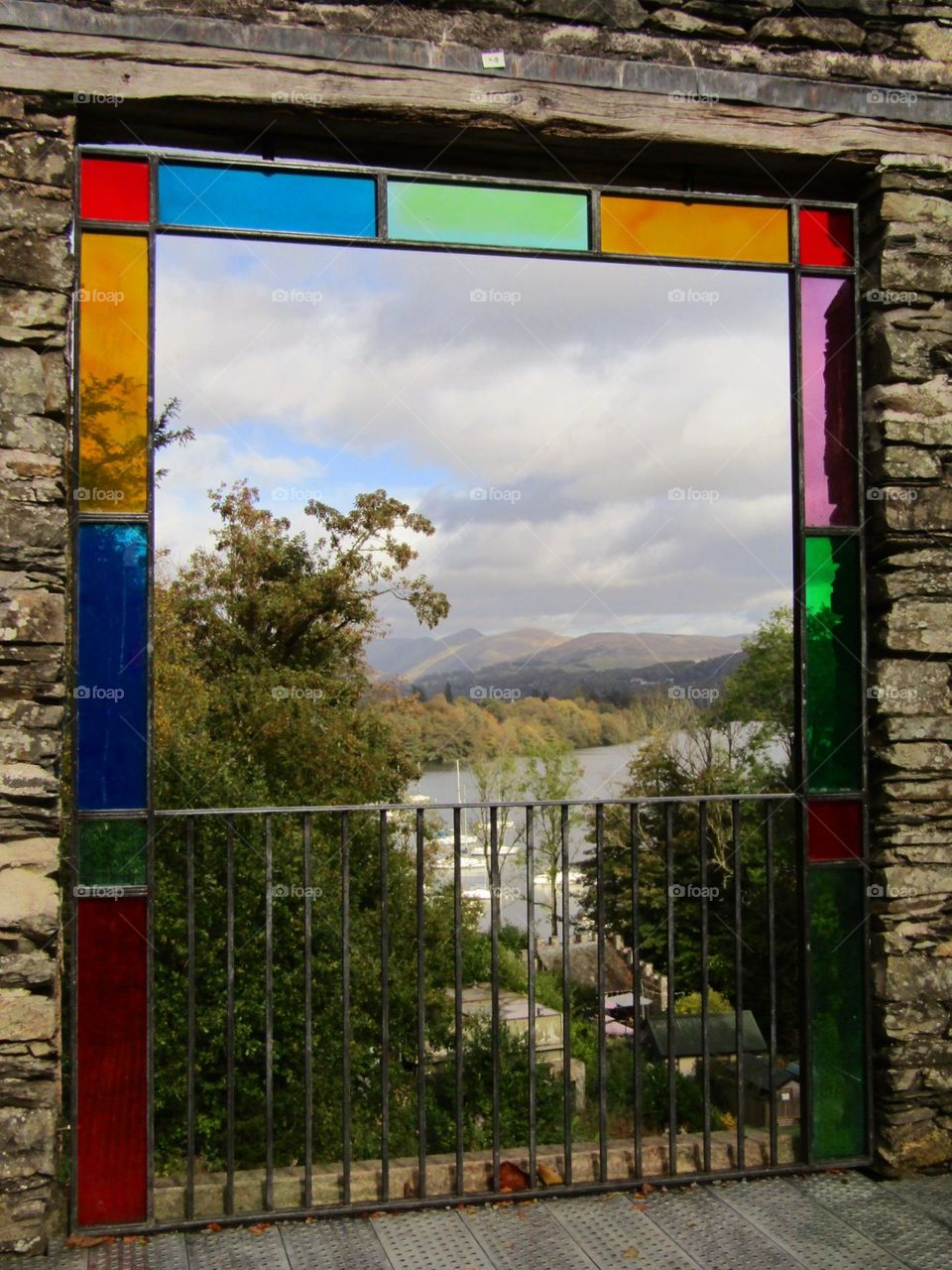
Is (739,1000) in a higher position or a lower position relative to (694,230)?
lower

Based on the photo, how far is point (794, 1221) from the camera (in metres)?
2.88

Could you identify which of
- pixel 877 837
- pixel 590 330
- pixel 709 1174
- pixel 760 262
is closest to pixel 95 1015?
pixel 709 1174

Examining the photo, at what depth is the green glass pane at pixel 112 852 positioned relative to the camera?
2.79 metres

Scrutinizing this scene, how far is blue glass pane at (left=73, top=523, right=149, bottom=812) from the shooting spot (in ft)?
9.24

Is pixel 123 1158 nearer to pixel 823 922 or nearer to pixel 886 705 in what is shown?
pixel 823 922

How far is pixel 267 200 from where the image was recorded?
9.89 feet

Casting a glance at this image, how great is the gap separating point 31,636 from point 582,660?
540 inches

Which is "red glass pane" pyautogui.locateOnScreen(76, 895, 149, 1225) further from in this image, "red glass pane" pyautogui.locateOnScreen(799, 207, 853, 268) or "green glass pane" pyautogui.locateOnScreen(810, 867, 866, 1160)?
"red glass pane" pyautogui.locateOnScreen(799, 207, 853, 268)

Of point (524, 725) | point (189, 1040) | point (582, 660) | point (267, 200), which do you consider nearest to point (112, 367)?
point (267, 200)

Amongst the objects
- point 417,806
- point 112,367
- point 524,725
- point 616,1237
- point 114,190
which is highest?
point 114,190

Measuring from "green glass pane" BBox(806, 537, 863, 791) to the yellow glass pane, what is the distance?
187 cm

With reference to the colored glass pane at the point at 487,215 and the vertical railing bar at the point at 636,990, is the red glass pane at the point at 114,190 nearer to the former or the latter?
the colored glass pane at the point at 487,215

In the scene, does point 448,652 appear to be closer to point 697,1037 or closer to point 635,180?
point 697,1037

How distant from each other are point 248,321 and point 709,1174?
13619 mm
